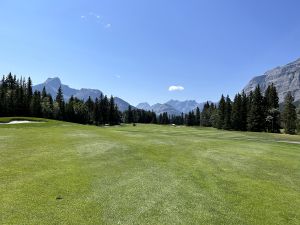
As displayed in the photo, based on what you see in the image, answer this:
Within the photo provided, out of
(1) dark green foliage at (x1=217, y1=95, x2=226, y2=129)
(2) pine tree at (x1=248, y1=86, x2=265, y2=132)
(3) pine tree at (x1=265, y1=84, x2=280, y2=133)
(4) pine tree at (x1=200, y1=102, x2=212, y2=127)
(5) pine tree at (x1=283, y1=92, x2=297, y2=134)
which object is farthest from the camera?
(4) pine tree at (x1=200, y1=102, x2=212, y2=127)

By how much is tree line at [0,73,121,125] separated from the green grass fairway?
10626cm

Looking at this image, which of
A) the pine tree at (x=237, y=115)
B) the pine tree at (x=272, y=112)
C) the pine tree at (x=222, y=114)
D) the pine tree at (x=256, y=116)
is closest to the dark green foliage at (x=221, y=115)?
the pine tree at (x=222, y=114)

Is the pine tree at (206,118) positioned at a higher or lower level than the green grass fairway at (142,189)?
higher

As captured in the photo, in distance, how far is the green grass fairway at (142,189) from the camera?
10.9m

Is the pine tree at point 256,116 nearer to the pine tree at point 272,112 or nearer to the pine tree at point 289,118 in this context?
the pine tree at point 272,112

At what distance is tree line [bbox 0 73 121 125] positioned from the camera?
4719 inches

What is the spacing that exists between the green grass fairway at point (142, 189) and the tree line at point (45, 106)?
4184 inches

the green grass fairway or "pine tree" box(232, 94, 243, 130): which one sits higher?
"pine tree" box(232, 94, 243, 130)

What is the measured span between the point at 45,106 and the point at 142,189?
132646mm

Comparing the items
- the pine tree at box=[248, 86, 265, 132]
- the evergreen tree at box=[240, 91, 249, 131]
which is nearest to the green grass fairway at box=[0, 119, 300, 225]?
the pine tree at box=[248, 86, 265, 132]

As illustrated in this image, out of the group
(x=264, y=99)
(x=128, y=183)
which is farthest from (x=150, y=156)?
(x=264, y=99)

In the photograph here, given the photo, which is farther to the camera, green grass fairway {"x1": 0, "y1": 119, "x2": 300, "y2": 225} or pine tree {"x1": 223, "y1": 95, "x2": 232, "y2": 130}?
pine tree {"x1": 223, "y1": 95, "x2": 232, "y2": 130}

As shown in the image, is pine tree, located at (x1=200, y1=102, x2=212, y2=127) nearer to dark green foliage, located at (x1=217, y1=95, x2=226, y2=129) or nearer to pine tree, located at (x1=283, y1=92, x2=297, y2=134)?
dark green foliage, located at (x1=217, y1=95, x2=226, y2=129)

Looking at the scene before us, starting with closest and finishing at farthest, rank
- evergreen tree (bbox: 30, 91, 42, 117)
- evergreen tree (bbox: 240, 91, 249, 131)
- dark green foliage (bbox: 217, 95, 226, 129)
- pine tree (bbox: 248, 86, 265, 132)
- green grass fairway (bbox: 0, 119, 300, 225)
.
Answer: green grass fairway (bbox: 0, 119, 300, 225), pine tree (bbox: 248, 86, 265, 132), evergreen tree (bbox: 240, 91, 249, 131), evergreen tree (bbox: 30, 91, 42, 117), dark green foliage (bbox: 217, 95, 226, 129)
